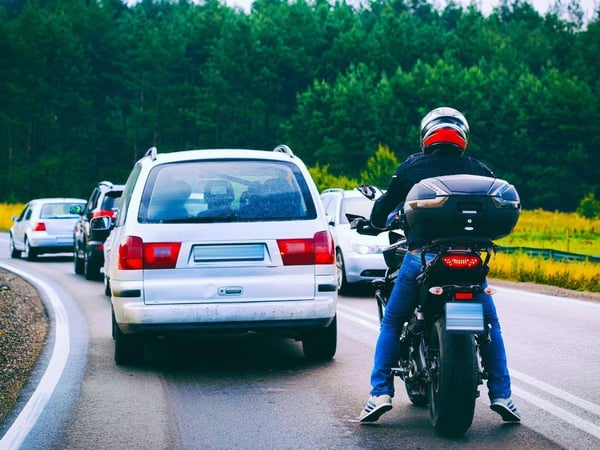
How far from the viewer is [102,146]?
9944 cm

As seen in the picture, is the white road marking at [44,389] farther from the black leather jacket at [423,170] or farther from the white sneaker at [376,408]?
the black leather jacket at [423,170]

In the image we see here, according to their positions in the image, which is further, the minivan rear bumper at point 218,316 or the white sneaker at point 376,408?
the minivan rear bumper at point 218,316

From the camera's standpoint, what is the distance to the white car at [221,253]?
316 inches

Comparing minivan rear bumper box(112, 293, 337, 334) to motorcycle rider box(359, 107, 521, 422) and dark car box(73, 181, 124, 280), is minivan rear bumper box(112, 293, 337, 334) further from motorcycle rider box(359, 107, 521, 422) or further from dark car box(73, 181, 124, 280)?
dark car box(73, 181, 124, 280)

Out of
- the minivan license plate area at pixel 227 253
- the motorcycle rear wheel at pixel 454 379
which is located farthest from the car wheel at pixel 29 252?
the motorcycle rear wheel at pixel 454 379

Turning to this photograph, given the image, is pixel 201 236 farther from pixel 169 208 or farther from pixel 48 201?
pixel 48 201

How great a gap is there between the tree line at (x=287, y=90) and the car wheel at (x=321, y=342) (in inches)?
3127

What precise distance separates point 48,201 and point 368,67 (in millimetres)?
75886

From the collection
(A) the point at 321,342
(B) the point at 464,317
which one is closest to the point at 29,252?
(A) the point at 321,342

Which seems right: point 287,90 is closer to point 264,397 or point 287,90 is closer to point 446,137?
point 264,397

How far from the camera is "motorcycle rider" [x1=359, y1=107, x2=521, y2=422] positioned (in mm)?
6020

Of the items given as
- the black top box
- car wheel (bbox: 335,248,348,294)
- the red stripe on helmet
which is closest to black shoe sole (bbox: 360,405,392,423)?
the black top box

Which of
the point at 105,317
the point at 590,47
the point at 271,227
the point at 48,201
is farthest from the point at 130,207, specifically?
the point at 590,47

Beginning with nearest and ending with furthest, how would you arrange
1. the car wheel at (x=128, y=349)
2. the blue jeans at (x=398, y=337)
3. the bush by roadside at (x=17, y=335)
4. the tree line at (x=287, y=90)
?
the blue jeans at (x=398, y=337), the bush by roadside at (x=17, y=335), the car wheel at (x=128, y=349), the tree line at (x=287, y=90)
